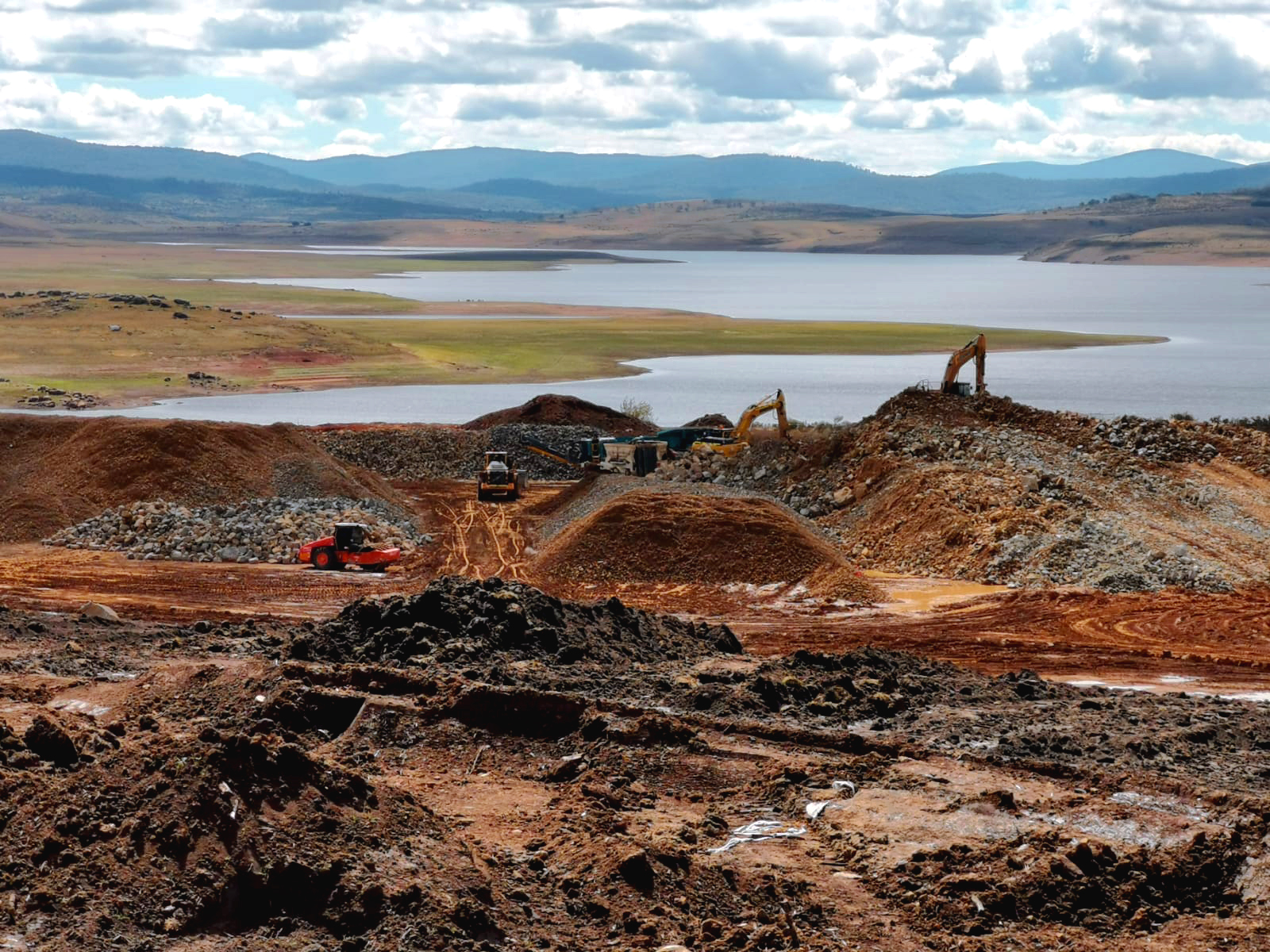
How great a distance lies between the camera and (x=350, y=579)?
30.0m

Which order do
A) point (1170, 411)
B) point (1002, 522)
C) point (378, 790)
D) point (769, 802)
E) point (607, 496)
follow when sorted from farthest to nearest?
point (1170, 411) → point (607, 496) → point (1002, 522) → point (769, 802) → point (378, 790)

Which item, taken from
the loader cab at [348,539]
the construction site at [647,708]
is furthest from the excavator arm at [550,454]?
the loader cab at [348,539]

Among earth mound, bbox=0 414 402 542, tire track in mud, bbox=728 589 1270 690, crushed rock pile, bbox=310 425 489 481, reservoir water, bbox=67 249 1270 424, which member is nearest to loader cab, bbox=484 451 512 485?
earth mound, bbox=0 414 402 542

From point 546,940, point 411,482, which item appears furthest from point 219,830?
point 411,482

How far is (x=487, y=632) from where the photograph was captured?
1984 cm

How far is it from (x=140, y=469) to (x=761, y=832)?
25883mm

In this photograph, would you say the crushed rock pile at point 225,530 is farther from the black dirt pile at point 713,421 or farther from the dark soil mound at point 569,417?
the dark soil mound at point 569,417

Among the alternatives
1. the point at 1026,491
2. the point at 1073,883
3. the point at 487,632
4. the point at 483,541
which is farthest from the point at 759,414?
the point at 1073,883

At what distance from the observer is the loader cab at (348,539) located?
31141 mm

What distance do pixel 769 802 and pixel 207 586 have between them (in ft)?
55.5

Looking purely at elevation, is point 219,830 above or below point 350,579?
above

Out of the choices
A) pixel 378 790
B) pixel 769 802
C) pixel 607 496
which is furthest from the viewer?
pixel 607 496

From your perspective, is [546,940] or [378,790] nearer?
[546,940]

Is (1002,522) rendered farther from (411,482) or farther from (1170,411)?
(1170,411)
